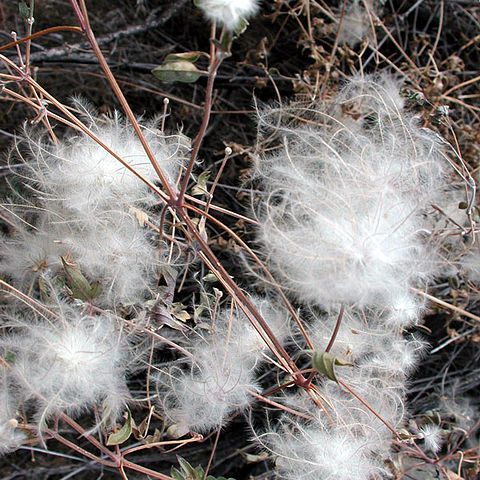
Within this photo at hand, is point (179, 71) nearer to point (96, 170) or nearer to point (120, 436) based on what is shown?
point (96, 170)

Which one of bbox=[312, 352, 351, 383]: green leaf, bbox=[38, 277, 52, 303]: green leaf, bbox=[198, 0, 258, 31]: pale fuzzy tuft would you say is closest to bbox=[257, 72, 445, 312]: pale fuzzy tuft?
bbox=[312, 352, 351, 383]: green leaf

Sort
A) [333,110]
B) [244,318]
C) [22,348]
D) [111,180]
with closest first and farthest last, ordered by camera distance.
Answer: [22,348] → [111,180] → [244,318] → [333,110]

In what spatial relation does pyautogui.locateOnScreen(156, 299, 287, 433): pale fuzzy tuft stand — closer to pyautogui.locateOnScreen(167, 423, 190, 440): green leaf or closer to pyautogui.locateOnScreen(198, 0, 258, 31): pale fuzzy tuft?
pyautogui.locateOnScreen(167, 423, 190, 440): green leaf

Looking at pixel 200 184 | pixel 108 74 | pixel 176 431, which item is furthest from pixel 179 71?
pixel 176 431

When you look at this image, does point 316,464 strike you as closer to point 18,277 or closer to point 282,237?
point 282,237

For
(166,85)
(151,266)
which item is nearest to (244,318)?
(151,266)

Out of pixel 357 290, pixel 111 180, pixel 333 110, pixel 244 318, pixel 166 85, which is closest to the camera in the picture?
pixel 357 290

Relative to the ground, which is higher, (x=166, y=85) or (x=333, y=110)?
(x=333, y=110)
